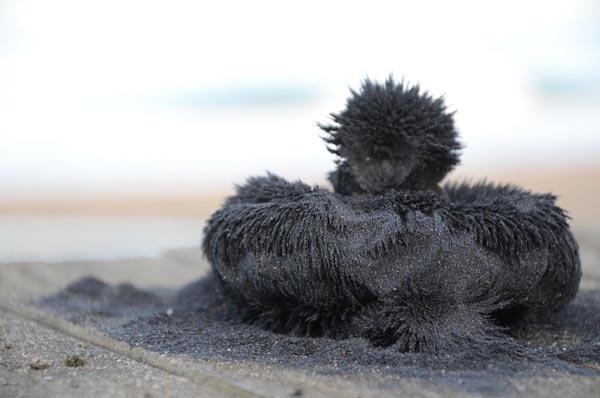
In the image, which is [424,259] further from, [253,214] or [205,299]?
[205,299]

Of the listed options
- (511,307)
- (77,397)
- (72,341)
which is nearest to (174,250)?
(72,341)

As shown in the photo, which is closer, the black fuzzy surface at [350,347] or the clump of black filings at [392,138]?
the black fuzzy surface at [350,347]

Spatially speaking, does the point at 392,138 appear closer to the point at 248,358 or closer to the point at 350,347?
the point at 350,347

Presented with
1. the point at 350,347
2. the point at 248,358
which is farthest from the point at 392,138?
the point at 248,358

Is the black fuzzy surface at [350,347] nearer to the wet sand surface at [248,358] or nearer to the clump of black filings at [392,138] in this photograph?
the wet sand surface at [248,358]

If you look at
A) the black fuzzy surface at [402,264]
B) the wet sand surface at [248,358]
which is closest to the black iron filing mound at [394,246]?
the black fuzzy surface at [402,264]

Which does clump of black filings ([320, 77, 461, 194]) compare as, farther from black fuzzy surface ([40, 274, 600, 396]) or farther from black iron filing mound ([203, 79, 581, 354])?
black fuzzy surface ([40, 274, 600, 396])
